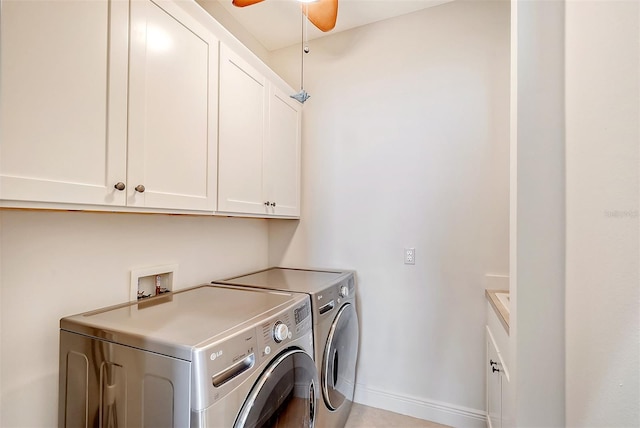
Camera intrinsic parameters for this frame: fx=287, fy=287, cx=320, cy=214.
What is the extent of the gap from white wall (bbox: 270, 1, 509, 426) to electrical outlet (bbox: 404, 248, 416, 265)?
0.11 ft

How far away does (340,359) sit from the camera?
1720mm

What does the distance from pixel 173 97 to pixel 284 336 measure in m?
1.08

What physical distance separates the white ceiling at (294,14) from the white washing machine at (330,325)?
181 cm

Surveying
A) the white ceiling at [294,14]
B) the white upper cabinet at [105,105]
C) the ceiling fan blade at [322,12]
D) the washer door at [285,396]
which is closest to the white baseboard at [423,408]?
the washer door at [285,396]

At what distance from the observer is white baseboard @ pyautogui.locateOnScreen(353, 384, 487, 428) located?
1.82m

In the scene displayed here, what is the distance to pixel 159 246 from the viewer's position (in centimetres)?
149

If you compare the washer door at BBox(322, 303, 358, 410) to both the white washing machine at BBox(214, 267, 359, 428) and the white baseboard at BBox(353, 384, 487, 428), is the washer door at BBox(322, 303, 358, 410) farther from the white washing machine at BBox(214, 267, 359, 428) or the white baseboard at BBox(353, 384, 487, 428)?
the white baseboard at BBox(353, 384, 487, 428)

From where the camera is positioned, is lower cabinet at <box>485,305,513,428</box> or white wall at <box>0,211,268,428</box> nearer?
white wall at <box>0,211,268,428</box>

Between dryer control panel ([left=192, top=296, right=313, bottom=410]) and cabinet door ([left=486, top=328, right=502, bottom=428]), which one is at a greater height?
dryer control panel ([left=192, top=296, right=313, bottom=410])

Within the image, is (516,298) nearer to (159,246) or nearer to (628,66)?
(628,66)

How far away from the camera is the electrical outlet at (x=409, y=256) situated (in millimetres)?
1994

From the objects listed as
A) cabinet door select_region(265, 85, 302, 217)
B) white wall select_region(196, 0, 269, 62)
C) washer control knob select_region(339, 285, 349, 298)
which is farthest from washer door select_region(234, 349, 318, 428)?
white wall select_region(196, 0, 269, 62)

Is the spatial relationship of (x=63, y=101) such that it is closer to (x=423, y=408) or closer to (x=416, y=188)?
(x=416, y=188)

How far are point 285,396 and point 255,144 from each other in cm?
133
